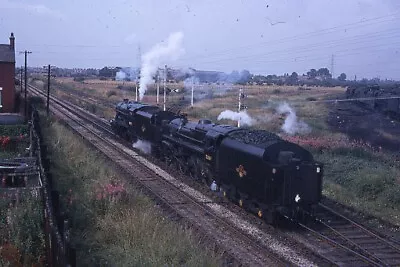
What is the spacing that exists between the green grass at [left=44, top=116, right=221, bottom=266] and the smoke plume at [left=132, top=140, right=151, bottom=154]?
33.9 feet

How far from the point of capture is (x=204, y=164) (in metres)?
20.0

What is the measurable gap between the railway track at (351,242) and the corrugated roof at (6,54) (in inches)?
1135

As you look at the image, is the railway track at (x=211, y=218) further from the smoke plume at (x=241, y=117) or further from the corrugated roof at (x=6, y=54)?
the corrugated roof at (x=6, y=54)

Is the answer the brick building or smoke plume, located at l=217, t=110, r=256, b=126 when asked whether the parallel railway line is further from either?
the brick building

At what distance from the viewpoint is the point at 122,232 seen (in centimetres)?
1244

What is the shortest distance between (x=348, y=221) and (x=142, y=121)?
15.7 m

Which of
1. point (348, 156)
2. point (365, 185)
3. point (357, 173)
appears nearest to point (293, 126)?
point (348, 156)

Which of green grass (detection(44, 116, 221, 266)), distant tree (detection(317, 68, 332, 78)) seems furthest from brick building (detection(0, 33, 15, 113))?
distant tree (detection(317, 68, 332, 78))

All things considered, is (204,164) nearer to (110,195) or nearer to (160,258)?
(110,195)

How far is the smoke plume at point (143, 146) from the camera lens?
28.5 metres

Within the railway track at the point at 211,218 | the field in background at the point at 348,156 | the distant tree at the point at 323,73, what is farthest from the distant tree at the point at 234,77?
the distant tree at the point at 323,73

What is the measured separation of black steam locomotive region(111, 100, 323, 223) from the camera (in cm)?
1472

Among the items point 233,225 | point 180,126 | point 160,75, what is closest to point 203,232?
point 233,225

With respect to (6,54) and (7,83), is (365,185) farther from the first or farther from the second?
(6,54)
